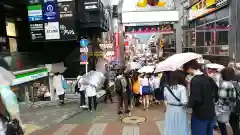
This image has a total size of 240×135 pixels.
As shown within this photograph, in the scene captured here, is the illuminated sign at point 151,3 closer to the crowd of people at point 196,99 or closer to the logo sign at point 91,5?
the logo sign at point 91,5

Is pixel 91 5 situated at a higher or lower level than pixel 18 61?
higher

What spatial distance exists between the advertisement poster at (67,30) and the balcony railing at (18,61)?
8.74ft

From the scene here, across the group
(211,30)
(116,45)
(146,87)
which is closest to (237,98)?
(146,87)

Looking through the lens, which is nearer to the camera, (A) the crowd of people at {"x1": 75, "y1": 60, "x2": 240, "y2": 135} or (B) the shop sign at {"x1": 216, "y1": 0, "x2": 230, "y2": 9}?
(A) the crowd of people at {"x1": 75, "y1": 60, "x2": 240, "y2": 135}

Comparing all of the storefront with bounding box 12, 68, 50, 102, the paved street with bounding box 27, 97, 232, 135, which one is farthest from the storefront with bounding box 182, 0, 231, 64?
the storefront with bounding box 12, 68, 50, 102

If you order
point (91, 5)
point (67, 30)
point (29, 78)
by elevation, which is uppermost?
point (91, 5)

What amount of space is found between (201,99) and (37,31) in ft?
41.4

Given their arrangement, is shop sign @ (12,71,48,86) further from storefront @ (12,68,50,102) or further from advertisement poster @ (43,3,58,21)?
advertisement poster @ (43,3,58,21)

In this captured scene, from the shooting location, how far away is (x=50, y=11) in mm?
13703

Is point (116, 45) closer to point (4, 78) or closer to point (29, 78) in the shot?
point (29, 78)

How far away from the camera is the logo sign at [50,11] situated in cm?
1365

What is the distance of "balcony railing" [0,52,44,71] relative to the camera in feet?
37.7

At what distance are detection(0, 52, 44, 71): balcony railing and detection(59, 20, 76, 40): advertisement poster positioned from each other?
2.66 m

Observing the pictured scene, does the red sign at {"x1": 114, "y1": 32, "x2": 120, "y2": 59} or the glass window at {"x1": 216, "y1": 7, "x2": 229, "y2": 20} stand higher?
the glass window at {"x1": 216, "y1": 7, "x2": 229, "y2": 20}
